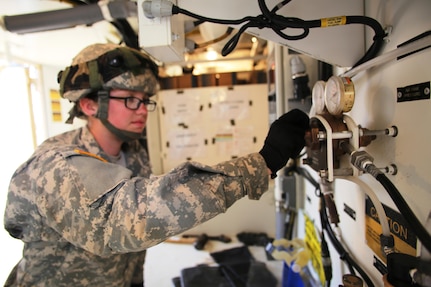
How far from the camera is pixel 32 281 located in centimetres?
76

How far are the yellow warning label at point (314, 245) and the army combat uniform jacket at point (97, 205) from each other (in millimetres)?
625

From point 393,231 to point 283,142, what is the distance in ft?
0.97

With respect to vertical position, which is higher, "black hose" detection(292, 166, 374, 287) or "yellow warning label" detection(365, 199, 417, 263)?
"yellow warning label" detection(365, 199, 417, 263)

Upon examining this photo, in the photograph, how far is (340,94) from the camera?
48 cm

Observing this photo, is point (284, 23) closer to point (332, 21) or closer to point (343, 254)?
point (332, 21)

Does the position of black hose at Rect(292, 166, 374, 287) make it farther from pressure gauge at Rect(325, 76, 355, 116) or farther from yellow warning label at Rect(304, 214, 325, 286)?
pressure gauge at Rect(325, 76, 355, 116)

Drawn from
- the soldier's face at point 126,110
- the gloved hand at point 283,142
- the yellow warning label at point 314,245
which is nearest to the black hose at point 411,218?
the gloved hand at point 283,142

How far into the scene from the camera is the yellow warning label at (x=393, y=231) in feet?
1.45

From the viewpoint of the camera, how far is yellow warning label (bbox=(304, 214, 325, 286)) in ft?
3.11

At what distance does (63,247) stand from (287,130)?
80cm

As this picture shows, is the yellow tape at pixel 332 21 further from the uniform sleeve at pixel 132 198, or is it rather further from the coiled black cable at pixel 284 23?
the uniform sleeve at pixel 132 198

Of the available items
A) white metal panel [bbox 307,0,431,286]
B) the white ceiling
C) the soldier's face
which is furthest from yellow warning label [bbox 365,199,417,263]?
the white ceiling

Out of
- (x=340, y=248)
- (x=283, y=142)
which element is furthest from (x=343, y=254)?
(x=283, y=142)

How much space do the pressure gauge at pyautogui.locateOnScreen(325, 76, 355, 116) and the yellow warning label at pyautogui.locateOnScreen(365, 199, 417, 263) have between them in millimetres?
242
